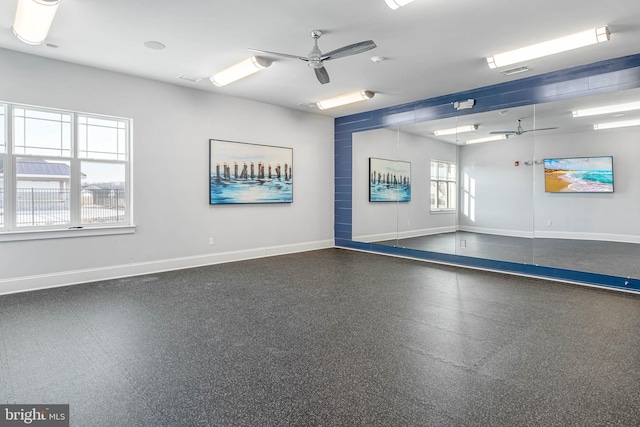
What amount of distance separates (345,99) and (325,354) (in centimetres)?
478

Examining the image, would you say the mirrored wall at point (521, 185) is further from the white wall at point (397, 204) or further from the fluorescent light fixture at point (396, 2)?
the fluorescent light fixture at point (396, 2)

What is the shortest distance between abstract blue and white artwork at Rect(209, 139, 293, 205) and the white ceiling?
1430 millimetres

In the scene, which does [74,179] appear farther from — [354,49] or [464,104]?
[464,104]

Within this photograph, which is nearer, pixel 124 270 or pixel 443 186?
pixel 124 270

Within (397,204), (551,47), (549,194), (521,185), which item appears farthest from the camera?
(397,204)

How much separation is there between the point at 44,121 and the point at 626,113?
769 centimetres

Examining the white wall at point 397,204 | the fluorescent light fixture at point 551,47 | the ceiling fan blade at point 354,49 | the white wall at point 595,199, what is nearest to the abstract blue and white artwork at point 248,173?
the white wall at point 397,204

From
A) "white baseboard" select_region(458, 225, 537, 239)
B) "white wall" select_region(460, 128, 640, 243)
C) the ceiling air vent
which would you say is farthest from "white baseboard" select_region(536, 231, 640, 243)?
the ceiling air vent

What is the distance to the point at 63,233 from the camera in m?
4.72

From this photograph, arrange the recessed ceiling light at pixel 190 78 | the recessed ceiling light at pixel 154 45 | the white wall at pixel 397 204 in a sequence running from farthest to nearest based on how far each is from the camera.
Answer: the white wall at pixel 397 204 → the recessed ceiling light at pixel 190 78 → the recessed ceiling light at pixel 154 45

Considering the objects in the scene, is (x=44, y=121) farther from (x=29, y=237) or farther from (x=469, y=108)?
(x=469, y=108)

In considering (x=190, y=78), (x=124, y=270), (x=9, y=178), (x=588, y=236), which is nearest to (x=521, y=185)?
(x=588, y=236)

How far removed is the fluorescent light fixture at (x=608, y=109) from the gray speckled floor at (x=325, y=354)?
240cm

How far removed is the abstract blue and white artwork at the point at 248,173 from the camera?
20.4 ft
